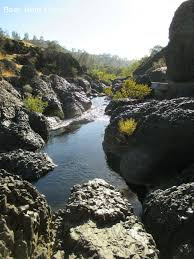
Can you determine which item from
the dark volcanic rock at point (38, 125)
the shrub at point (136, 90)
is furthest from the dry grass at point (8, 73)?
the dark volcanic rock at point (38, 125)

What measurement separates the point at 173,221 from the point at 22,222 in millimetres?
7805

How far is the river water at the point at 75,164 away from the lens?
90.0ft

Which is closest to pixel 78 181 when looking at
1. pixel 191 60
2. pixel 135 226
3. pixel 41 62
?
pixel 135 226

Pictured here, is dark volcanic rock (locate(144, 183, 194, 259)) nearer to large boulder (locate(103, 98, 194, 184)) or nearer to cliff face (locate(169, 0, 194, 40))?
large boulder (locate(103, 98, 194, 184))

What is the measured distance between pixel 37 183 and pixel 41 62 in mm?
65243

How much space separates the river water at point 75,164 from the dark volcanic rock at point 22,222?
873 cm

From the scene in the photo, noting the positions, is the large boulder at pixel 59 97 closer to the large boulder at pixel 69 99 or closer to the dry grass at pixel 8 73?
the large boulder at pixel 69 99

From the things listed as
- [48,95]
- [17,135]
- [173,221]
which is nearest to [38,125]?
[17,135]

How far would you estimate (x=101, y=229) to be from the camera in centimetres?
1608

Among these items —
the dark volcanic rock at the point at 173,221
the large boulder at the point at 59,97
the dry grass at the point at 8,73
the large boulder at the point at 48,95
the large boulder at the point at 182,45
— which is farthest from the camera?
the dry grass at the point at 8,73

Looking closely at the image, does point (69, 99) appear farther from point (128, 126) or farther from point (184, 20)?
point (128, 126)

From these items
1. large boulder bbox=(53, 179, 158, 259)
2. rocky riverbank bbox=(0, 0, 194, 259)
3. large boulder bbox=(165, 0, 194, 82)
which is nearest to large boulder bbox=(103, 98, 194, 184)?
rocky riverbank bbox=(0, 0, 194, 259)

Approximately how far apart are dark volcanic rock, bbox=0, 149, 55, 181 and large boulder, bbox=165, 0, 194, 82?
25.5 metres

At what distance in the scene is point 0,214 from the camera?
13.6 meters
